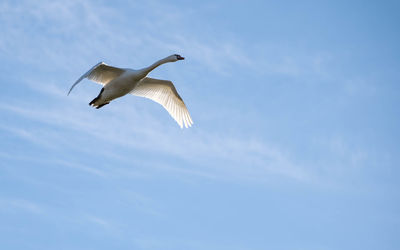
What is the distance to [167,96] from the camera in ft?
80.2

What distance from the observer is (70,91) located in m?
18.4

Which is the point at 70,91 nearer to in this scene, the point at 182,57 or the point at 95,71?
the point at 95,71

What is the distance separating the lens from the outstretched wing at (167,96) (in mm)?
24000

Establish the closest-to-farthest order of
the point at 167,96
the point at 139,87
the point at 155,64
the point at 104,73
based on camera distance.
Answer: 1. the point at 155,64
2. the point at 104,73
3. the point at 139,87
4. the point at 167,96

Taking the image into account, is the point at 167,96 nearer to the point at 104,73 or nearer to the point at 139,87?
the point at 139,87

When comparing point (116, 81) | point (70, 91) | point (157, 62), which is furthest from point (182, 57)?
point (70, 91)

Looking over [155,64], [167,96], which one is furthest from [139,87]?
[155,64]

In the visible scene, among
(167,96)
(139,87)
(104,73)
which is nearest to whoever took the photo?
(104,73)

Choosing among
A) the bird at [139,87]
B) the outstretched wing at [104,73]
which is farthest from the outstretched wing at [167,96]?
the outstretched wing at [104,73]

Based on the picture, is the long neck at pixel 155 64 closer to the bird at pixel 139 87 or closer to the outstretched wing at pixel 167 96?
the bird at pixel 139 87

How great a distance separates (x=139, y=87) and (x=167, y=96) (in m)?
1.24

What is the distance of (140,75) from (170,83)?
3.10 meters

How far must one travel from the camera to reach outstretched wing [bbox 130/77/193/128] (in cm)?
2400

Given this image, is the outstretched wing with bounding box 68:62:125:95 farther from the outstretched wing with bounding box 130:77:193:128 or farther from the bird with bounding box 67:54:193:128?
the outstretched wing with bounding box 130:77:193:128
